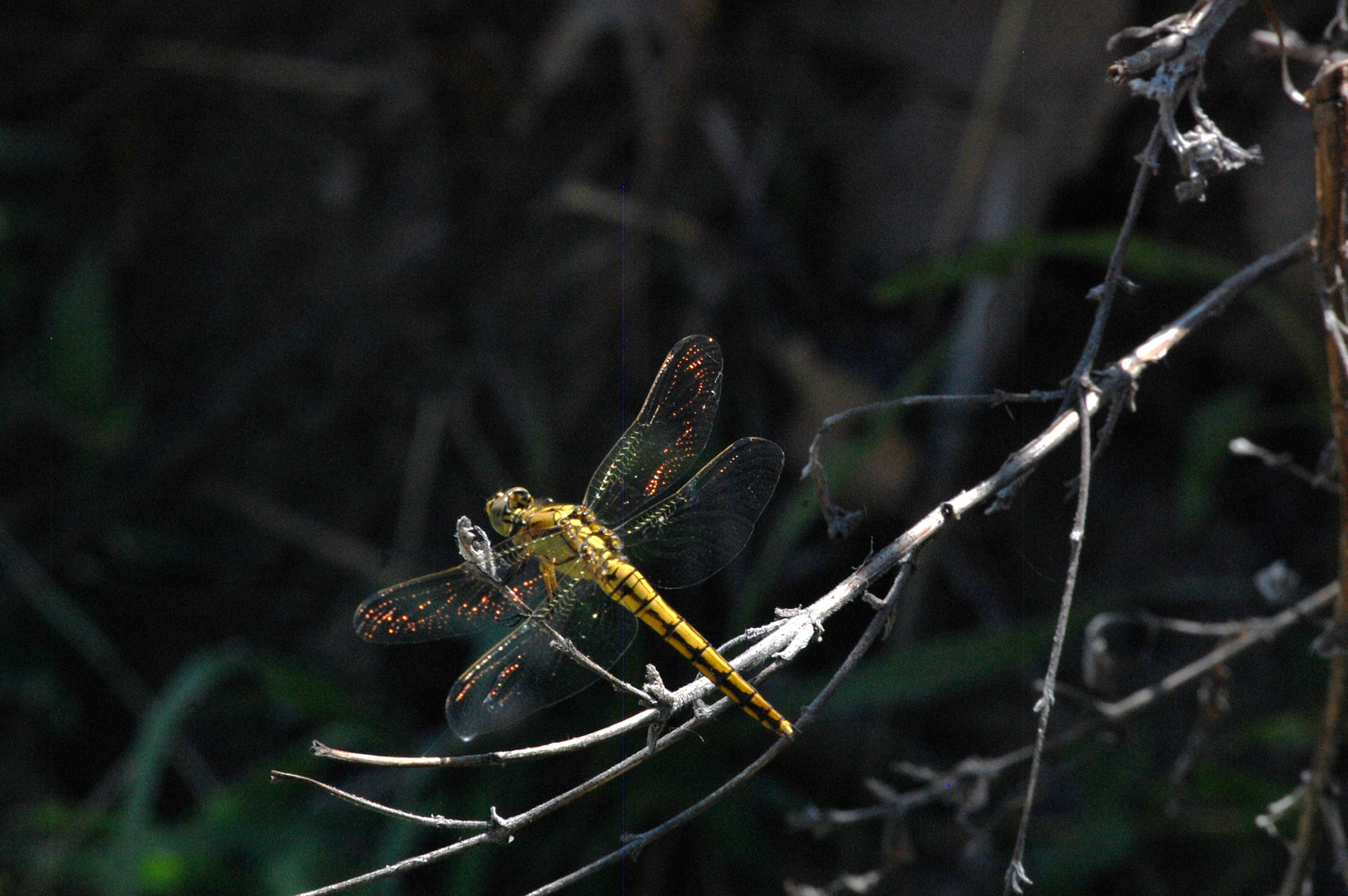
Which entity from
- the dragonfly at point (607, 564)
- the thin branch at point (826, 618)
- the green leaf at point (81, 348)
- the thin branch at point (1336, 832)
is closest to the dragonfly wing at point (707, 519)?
the dragonfly at point (607, 564)

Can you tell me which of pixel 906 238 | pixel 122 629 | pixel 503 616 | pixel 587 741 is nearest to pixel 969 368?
pixel 906 238

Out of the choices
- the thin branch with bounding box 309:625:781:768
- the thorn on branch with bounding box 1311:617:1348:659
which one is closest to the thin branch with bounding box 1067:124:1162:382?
the thin branch with bounding box 309:625:781:768

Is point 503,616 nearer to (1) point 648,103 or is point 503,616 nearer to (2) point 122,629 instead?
(1) point 648,103

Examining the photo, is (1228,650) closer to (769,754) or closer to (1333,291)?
(1333,291)

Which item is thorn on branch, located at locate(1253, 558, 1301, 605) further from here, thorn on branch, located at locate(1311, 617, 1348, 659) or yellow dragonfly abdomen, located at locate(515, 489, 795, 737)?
yellow dragonfly abdomen, located at locate(515, 489, 795, 737)

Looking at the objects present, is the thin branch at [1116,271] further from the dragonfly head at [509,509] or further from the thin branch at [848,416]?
the dragonfly head at [509,509]

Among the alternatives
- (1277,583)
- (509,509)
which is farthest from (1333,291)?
(509,509)
